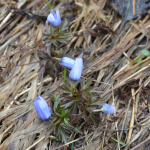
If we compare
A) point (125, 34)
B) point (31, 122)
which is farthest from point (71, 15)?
point (31, 122)

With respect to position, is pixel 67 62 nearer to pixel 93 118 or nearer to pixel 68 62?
pixel 68 62

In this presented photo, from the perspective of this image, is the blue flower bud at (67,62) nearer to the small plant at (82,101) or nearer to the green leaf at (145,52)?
the small plant at (82,101)

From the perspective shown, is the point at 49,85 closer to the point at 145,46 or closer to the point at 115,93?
the point at 115,93

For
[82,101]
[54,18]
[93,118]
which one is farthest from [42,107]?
[54,18]

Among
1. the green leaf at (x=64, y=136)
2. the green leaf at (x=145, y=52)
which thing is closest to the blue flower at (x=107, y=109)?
the green leaf at (x=64, y=136)

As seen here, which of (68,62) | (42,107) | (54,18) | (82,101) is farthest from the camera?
(54,18)

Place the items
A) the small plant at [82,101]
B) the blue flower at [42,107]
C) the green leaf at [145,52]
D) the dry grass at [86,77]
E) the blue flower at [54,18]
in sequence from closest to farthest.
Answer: the blue flower at [42,107], the small plant at [82,101], the dry grass at [86,77], the blue flower at [54,18], the green leaf at [145,52]
